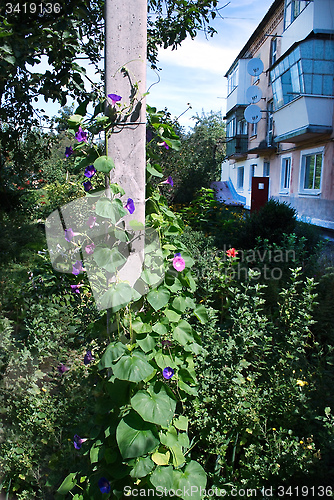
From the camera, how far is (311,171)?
10.1 m

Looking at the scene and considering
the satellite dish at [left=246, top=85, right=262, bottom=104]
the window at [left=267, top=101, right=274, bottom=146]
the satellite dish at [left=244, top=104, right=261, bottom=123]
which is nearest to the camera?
the satellite dish at [left=244, top=104, right=261, bottom=123]

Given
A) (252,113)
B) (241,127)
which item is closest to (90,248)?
(252,113)

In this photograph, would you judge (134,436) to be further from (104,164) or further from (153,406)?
A: (104,164)

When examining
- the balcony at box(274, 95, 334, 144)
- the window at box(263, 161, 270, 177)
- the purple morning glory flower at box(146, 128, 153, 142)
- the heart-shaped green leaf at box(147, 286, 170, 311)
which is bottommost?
the heart-shaped green leaf at box(147, 286, 170, 311)

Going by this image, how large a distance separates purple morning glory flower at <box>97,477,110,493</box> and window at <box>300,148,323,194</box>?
9379mm

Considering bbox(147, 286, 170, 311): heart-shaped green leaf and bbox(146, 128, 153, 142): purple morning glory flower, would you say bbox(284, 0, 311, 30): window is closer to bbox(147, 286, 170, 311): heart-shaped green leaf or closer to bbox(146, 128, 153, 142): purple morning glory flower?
bbox(146, 128, 153, 142): purple morning glory flower

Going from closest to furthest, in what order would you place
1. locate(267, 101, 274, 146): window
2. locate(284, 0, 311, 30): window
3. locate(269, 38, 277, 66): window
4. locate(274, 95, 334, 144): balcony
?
locate(274, 95, 334, 144): balcony → locate(284, 0, 311, 30): window → locate(269, 38, 277, 66): window → locate(267, 101, 274, 146): window

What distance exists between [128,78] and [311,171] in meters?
9.91

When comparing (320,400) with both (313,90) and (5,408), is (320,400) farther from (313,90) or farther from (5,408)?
(313,90)

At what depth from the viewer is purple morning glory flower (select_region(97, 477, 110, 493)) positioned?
124cm

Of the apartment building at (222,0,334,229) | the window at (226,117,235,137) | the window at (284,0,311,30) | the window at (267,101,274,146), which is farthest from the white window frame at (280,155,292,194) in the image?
→ the window at (226,117,235,137)

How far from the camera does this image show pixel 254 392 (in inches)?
76.2

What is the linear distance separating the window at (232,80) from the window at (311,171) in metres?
8.77

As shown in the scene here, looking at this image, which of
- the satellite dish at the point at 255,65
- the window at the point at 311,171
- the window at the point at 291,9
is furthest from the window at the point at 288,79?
the satellite dish at the point at 255,65
